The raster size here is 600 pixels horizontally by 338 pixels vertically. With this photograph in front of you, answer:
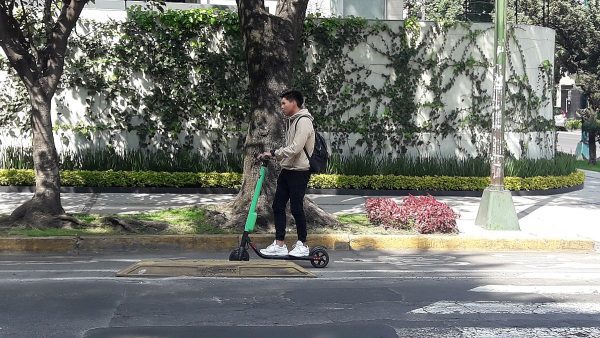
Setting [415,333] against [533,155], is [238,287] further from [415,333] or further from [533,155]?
[533,155]

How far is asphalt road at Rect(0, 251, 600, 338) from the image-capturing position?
6.24 m

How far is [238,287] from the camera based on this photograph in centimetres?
770

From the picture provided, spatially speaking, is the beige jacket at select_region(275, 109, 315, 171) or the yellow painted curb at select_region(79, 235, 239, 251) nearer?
the beige jacket at select_region(275, 109, 315, 171)

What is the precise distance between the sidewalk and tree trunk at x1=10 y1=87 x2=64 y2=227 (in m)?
1.80

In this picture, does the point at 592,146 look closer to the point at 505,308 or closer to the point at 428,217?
the point at 428,217

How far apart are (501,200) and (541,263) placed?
2174 mm

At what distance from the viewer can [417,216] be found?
11.5 metres

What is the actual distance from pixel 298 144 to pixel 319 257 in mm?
1324

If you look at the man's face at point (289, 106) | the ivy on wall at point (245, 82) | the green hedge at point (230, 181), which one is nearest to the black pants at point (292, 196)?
the man's face at point (289, 106)

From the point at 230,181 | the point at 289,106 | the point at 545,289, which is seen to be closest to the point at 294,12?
the point at 289,106

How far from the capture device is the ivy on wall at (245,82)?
54.0 feet

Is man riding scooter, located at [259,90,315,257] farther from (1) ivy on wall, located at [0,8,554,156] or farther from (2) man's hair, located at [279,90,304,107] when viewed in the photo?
(1) ivy on wall, located at [0,8,554,156]

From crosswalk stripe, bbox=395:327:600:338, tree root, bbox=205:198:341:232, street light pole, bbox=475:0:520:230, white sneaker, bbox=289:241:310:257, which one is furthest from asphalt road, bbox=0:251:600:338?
street light pole, bbox=475:0:520:230

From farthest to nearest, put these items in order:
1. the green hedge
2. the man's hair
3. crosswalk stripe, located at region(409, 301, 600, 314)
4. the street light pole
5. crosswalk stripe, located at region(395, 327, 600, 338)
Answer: the green hedge → the street light pole → the man's hair → crosswalk stripe, located at region(409, 301, 600, 314) → crosswalk stripe, located at region(395, 327, 600, 338)
